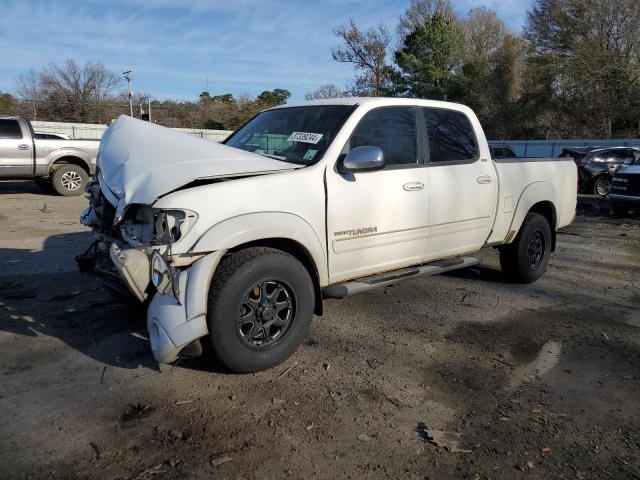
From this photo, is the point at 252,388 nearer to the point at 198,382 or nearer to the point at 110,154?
the point at 198,382

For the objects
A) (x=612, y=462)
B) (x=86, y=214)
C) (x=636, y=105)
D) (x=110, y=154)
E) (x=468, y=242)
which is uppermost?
(x=636, y=105)

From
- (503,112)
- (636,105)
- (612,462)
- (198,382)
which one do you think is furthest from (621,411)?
(503,112)

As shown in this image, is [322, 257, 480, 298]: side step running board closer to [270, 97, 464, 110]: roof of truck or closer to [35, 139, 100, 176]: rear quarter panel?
[270, 97, 464, 110]: roof of truck

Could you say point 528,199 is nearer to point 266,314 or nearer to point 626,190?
point 266,314

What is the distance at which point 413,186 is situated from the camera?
439cm

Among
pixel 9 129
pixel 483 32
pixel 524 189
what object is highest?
pixel 483 32

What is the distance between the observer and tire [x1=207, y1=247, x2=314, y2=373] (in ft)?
10.8

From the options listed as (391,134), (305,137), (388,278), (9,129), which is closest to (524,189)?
(391,134)

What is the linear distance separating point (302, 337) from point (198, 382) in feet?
2.52

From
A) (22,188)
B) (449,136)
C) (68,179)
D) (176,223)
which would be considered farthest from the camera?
(22,188)

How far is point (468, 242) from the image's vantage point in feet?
16.6

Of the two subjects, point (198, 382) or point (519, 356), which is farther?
point (519, 356)

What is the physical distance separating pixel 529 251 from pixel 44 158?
11147mm

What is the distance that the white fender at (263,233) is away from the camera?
3229 millimetres
